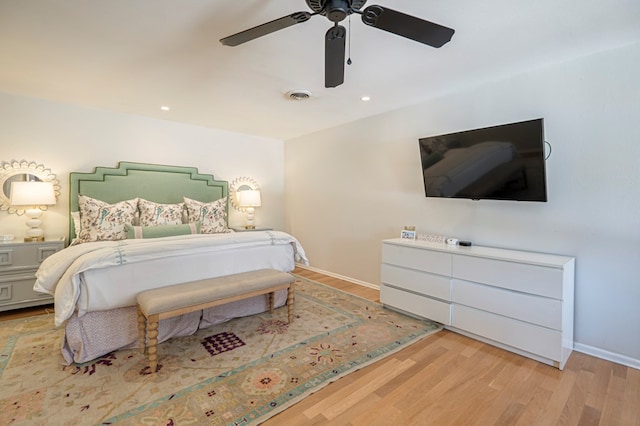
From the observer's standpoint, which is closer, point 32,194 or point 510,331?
point 510,331

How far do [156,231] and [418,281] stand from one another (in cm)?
290

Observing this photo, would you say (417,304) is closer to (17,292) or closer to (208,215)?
(208,215)

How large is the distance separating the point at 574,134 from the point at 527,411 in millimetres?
2059

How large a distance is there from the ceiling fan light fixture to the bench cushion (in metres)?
1.84

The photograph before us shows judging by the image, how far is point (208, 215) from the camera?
13.4 ft

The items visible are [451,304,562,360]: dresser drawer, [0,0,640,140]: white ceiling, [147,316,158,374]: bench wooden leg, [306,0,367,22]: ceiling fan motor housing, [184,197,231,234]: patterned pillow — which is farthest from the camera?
[184,197,231,234]: patterned pillow

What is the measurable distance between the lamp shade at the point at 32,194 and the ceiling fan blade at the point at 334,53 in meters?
3.26

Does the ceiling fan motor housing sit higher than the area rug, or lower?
higher

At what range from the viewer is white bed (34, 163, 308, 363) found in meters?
2.02

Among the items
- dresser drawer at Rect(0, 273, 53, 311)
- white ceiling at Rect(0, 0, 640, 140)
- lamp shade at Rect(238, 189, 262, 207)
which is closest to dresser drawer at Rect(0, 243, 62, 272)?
dresser drawer at Rect(0, 273, 53, 311)

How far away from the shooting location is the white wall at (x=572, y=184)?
2.11 meters

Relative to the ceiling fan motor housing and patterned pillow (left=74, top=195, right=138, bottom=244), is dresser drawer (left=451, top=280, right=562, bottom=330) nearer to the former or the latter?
the ceiling fan motor housing

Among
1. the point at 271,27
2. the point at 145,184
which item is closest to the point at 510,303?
the point at 271,27

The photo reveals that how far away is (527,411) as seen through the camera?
1639mm
